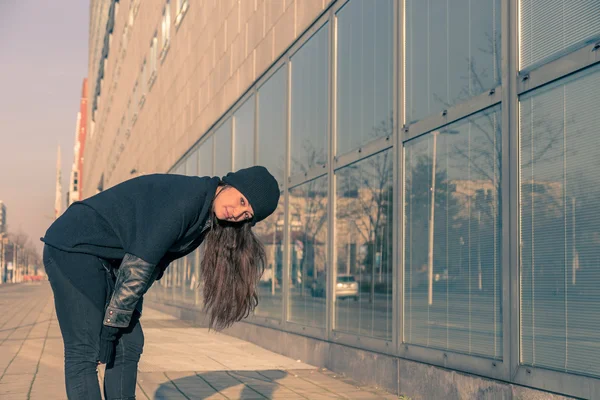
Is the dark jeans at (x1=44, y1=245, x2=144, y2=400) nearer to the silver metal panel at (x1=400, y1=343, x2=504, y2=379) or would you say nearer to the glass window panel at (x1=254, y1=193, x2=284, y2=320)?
the silver metal panel at (x1=400, y1=343, x2=504, y2=379)

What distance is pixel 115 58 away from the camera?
44.3 metres

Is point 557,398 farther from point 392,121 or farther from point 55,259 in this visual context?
point 392,121

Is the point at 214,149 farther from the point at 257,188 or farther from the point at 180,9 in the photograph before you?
the point at 257,188

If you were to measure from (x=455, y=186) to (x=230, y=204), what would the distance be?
2691 mm

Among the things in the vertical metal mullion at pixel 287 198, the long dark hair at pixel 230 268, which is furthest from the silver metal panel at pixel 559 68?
the vertical metal mullion at pixel 287 198

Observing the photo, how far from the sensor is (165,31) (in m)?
22.5

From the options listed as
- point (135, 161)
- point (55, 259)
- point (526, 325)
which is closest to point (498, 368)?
point (526, 325)

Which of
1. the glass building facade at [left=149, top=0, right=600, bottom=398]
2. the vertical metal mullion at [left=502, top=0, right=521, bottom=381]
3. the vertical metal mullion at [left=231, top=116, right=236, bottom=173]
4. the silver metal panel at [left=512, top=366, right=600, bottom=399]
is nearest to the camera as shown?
the silver metal panel at [left=512, top=366, right=600, bottom=399]

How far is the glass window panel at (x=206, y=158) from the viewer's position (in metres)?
15.9

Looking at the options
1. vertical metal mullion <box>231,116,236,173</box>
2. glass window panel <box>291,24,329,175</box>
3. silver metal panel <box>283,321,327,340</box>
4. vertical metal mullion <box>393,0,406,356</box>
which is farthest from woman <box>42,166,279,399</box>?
vertical metal mullion <box>231,116,236,173</box>

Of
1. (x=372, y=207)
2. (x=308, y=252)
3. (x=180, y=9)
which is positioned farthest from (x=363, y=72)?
(x=180, y=9)

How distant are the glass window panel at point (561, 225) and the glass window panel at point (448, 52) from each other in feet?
1.99

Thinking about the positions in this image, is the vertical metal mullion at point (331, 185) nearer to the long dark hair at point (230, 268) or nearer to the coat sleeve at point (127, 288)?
the long dark hair at point (230, 268)

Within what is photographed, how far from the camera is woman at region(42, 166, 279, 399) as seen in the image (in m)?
3.21
